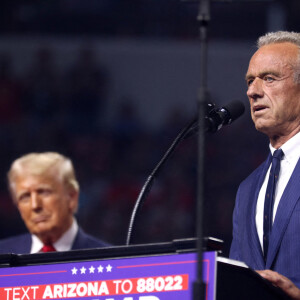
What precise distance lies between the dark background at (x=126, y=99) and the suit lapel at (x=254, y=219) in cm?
329

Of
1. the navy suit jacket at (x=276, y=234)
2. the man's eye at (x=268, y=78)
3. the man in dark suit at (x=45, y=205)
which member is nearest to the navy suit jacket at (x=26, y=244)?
the man in dark suit at (x=45, y=205)

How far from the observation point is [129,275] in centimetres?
204

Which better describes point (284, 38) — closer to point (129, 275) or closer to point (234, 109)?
point (234, 109)

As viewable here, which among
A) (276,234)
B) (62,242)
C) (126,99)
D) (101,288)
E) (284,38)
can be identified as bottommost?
(101,288)

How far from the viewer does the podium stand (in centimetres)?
199

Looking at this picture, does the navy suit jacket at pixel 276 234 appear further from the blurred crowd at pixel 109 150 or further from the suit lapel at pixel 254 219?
the blurred crowd at pixel 109 150

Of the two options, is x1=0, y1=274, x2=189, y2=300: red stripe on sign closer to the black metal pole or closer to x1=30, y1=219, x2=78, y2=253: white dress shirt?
the black metal pole

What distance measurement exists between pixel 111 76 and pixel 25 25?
3.43 ft

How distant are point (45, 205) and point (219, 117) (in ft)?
5.71

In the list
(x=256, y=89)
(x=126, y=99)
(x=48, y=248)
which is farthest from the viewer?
(x=126, y=99)

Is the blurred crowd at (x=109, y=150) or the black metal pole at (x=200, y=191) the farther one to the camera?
the blurred crowd at (x=109, y=150)

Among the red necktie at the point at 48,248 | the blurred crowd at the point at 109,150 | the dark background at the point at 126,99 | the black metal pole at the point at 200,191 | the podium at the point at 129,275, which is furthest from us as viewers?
the dark background at the point at 126,99

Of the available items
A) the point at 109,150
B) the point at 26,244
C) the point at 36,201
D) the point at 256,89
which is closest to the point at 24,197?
the point at 36,201

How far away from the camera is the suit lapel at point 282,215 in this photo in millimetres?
2373
